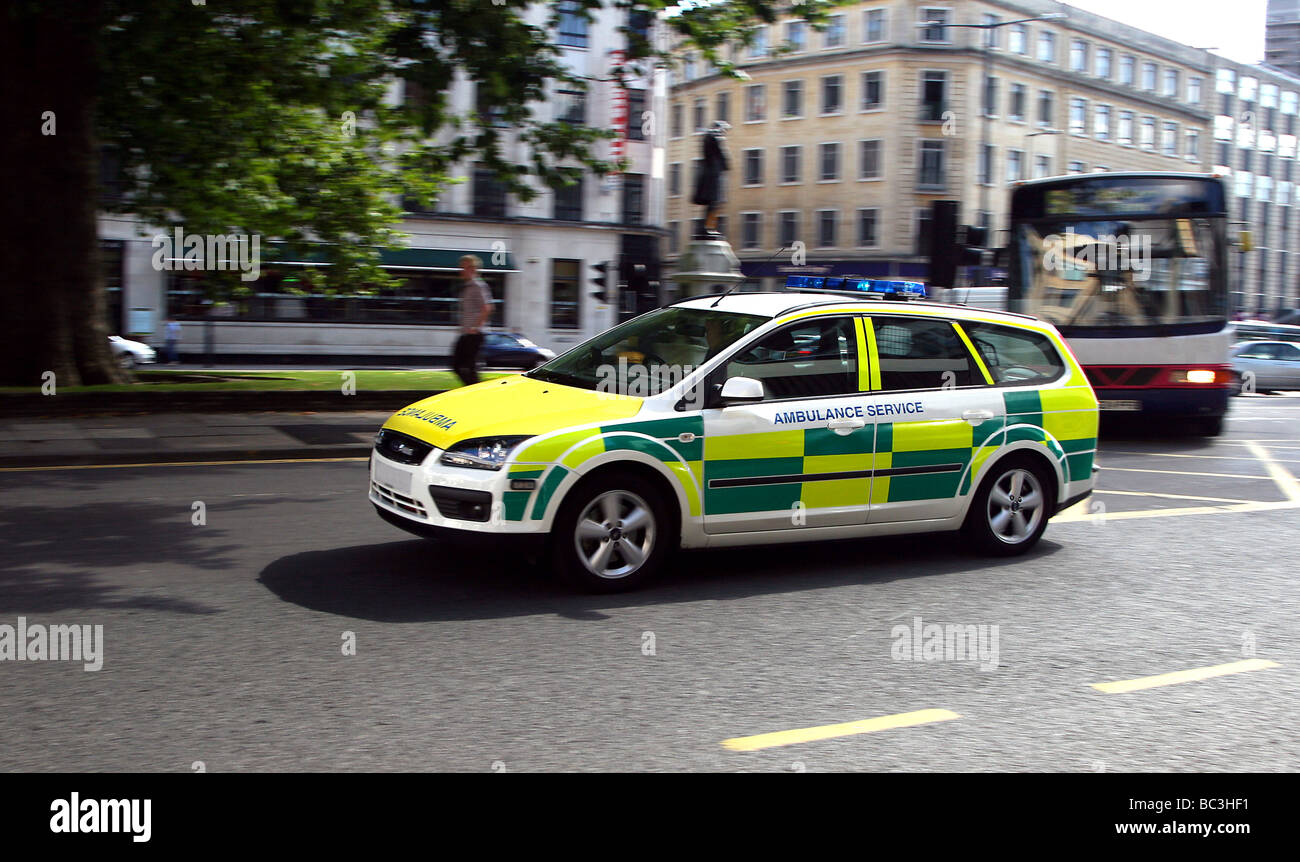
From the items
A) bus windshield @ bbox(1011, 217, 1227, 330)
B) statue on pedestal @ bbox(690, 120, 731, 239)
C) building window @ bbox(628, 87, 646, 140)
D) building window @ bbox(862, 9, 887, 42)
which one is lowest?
bus windshield @ bbox(1011, 217, 1227, 330)

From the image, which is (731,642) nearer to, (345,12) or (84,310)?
(345,12)

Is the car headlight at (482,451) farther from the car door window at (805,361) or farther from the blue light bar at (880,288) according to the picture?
the blue light bar at (880,288)

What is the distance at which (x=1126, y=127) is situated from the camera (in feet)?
227

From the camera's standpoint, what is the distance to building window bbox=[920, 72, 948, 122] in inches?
2275

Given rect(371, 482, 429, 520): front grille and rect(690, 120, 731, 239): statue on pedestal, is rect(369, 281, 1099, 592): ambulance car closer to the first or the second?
rect(371, 482, 429, 520): front grille

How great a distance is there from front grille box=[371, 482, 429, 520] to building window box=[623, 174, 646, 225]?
41.1m

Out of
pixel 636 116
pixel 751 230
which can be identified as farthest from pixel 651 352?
pixel 751 230

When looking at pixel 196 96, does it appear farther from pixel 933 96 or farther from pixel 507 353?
pixel 933 96

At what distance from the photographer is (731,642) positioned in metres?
5.68

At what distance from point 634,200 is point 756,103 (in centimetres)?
1728

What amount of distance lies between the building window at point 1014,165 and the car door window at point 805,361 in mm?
57413

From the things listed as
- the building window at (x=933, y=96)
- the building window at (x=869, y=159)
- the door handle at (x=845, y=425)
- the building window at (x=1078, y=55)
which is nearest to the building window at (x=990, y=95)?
the building window at (x=933, y=96)

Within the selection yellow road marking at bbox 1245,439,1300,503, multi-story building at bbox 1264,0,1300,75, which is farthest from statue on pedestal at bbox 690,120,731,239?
multi-story building at bbox 1264,0,1300,75
